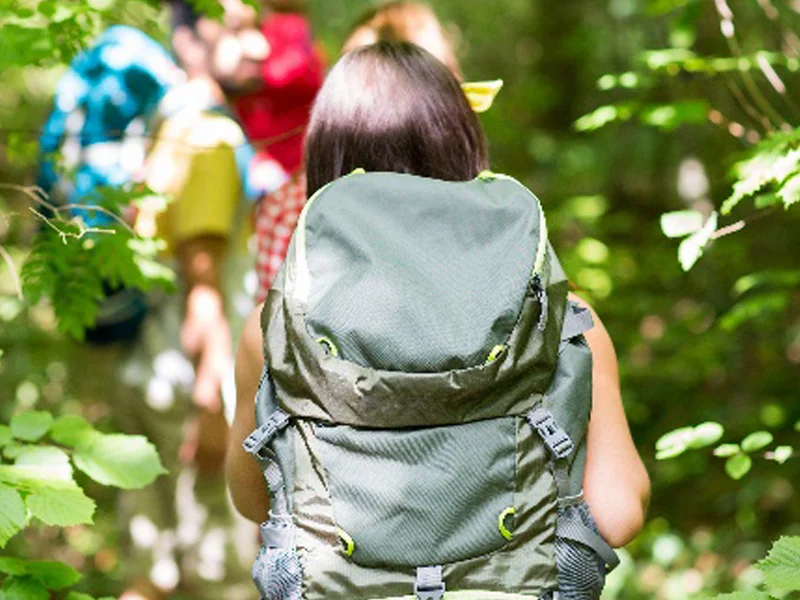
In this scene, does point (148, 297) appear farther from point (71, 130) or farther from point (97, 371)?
point (97, 371)

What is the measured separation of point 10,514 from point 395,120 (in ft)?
3.55

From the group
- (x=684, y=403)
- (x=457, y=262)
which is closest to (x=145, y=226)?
(x=457, y=262)

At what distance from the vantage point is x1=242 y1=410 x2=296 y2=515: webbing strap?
2.05m

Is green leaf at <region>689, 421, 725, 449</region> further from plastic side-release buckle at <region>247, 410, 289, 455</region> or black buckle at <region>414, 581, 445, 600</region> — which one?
plastic side-release buckle at <region>247, 410, 289, 455</region>

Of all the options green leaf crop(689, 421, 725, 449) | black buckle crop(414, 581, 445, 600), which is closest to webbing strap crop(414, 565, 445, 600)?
black buckle crop(414, 581, 445, 600)

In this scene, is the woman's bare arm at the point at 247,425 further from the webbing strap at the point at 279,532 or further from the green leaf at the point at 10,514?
the green leaf at the point at 10,514

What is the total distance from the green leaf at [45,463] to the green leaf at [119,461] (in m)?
0.07

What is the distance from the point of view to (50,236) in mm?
2840

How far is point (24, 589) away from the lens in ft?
7.97

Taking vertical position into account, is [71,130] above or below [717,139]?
above

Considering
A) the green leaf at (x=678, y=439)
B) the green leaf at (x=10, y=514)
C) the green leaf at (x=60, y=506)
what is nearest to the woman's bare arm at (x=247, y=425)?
the green leaf at (x=60, y=506)

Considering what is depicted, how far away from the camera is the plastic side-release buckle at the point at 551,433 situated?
6.55 feet

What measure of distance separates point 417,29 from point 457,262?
1.71 meters

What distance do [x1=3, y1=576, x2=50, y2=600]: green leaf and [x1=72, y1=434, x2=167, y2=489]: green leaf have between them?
0.26m
